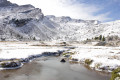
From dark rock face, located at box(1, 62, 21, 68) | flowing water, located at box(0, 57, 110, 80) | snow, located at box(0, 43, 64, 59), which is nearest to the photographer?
flowing water, located at box(0, 57, 110, 80)

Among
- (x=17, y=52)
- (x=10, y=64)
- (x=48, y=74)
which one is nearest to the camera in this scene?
(x=48, y=74)

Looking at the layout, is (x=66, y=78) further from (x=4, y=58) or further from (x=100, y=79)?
(x=4, y=58)

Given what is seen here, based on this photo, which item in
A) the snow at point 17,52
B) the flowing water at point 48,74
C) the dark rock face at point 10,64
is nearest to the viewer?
the flowing water at point 48,74

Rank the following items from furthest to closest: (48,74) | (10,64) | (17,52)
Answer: (17,52) → (10,64) → (48,74)

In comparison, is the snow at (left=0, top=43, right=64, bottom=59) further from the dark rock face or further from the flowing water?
the flowing water

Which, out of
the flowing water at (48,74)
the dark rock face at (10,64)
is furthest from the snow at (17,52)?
the flowing water at (48,74)

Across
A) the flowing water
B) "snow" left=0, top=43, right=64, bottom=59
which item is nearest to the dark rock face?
the flowing water

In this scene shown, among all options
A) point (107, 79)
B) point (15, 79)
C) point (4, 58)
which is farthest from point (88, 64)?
point (4, 58)

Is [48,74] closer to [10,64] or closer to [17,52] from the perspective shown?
[10,64]

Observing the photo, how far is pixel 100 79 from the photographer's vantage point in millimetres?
22797

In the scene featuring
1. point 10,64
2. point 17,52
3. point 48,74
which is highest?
point 17,52

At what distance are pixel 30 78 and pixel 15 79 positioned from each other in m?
2.70

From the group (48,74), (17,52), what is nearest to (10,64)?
(48,74)

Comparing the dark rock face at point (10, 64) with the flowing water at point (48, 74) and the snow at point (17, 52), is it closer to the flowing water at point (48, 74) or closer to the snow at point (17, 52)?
the flowing water at point (48, 74)
